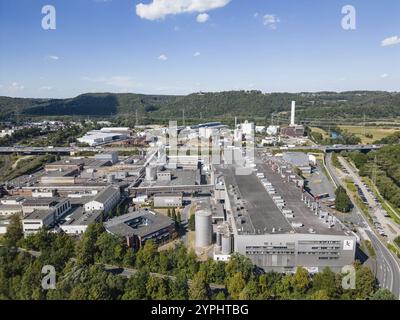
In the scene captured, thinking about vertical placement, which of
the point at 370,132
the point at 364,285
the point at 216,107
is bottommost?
the point at 364,285

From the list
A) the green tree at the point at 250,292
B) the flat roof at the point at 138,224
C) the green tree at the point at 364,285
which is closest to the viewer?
the green tree at the point at 250,292

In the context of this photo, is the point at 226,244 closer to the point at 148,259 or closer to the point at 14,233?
the point at 148,259

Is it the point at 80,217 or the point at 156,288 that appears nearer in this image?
the point at 156,288

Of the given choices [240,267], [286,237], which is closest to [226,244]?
[240,267]

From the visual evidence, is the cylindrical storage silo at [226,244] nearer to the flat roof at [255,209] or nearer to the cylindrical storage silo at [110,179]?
the flat roof at [255,209]

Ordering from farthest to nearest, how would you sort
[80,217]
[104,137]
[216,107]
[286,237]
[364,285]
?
[216,107], [104,137], [80,217], [286,237], [364,285]

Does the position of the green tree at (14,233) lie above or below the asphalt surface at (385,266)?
above

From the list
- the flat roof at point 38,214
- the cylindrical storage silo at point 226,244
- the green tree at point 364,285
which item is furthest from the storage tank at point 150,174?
the green tree at point 364,285

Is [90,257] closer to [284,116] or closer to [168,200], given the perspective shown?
[168,200]
